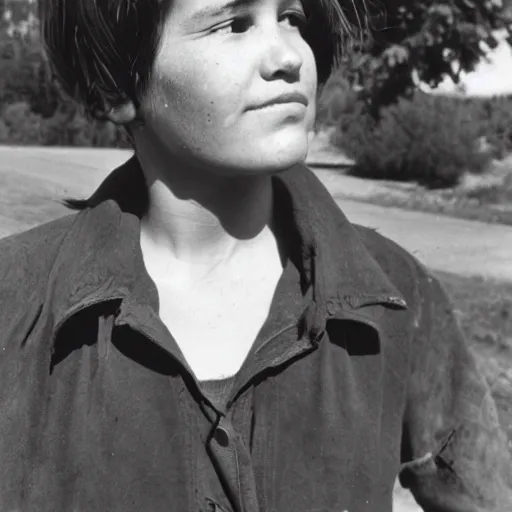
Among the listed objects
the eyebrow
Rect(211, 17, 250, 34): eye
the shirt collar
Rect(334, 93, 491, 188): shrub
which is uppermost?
the eyebrow

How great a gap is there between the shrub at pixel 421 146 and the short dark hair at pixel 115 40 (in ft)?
42.9

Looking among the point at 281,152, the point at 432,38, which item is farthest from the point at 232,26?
the point at 432,38

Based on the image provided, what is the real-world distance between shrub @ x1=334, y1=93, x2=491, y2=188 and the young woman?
13172 mm

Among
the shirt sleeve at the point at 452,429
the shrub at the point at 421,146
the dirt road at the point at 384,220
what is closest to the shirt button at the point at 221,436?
the shirt sleeve at the point at 452,429

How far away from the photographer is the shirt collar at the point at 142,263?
1297mm

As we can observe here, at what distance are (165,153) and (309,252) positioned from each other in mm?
266

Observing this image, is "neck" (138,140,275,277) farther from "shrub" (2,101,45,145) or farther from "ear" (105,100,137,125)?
"shrub" (2,101,45,145)

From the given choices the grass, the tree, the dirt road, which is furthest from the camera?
Result: the tree

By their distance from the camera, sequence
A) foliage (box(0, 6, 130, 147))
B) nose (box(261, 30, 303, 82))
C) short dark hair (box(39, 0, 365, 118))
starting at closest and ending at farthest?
nose (box(261, 30, 303, 82)), short dark hair (box(39, 0, 365, 118)), foliage (box(0, 6, 130, 147))

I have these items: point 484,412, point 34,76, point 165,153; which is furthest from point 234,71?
point 34,76

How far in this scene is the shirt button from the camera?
49.1 inches

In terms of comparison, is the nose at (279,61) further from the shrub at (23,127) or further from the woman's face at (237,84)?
the shrub at (23,127)

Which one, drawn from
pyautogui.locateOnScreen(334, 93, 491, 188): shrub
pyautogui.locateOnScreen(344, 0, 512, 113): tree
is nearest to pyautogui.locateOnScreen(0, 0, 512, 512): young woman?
pyautogui.locateOnScreen(344, 0, 512, 113): tree

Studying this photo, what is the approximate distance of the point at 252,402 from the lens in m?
1.28
